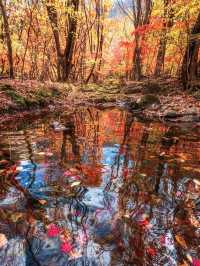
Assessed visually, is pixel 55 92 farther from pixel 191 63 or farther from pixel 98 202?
pixel 98 202

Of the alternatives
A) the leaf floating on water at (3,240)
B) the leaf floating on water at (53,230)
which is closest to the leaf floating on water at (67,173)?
the leaf floating on water at (53,230)

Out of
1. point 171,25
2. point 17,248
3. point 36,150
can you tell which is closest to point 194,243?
point 17,248

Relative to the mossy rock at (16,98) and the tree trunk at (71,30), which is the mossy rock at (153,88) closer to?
the tree trunk at (71,30)

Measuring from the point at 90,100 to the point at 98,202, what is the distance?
1311 centimetres

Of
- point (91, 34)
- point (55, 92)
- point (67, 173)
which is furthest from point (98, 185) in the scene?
point (91, 34)

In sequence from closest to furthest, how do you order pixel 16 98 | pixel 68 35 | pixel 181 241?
pixel 181 241, pixel 16 98, pixel 68 35

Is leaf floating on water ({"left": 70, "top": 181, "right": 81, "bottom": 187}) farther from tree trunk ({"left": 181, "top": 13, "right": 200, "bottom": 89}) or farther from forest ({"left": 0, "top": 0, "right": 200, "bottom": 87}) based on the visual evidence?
tree trunk ({"left": 181, "top": 13, "right": 200, "bottom": 89})

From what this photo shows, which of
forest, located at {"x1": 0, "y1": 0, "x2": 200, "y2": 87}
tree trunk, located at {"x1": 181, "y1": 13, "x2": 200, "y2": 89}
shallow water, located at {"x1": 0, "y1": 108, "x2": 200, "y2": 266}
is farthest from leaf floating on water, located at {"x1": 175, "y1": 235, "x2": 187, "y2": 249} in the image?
tree trunk, located at {"x1": 181, "y1": 13, "x2": 200, "y2": 89}

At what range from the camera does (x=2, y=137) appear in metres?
7.22

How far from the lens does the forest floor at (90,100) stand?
1080 cm

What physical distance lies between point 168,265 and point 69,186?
2.01 metres

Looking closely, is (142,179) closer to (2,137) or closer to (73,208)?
(73,208)

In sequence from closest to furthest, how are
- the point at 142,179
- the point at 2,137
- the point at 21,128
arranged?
1. the point at 142,179
2. the point at 2,137
3. the point at 21,128

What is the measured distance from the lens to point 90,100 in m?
16.7
